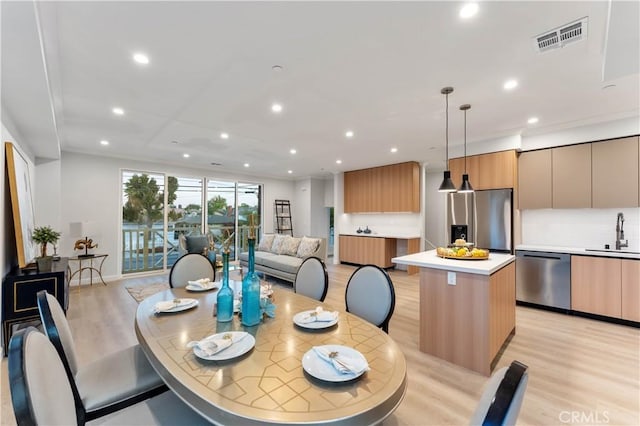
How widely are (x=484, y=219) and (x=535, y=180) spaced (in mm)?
924

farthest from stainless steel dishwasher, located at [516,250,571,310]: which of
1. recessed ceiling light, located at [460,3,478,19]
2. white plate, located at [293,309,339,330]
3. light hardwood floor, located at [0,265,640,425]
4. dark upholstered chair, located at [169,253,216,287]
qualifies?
dark upholstered chair, located at [169,253,216,287]

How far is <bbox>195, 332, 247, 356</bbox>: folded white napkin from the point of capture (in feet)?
3.94

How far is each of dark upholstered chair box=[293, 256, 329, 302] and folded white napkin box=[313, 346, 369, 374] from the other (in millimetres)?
1152

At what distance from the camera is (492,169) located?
4.64 metres

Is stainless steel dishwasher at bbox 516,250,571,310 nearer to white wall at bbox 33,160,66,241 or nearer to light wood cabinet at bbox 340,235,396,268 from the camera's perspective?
light wood cabinet at bbox 340,235,396,268

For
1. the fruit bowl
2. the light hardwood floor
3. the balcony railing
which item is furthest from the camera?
the balcony railing

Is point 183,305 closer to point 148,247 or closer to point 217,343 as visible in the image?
point 217,343

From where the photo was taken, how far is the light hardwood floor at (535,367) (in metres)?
1.97

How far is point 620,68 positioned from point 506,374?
8.75ft

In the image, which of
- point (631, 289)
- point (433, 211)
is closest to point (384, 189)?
point (433, 211)

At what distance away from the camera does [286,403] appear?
0.93m

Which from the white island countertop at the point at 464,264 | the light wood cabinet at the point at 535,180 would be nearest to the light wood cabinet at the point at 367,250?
the light wood cabinet at the point at 535,180

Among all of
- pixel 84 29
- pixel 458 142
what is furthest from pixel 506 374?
pixel 458 142

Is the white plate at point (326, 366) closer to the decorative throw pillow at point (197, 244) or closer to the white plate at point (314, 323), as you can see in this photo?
the white plate at point (314, 323)
